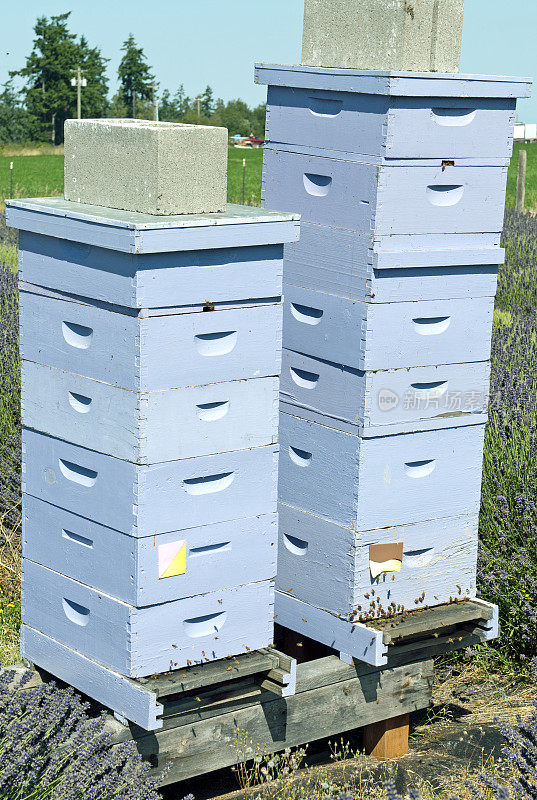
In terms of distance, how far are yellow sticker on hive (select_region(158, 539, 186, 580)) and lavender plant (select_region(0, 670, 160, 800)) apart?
1.68 feet

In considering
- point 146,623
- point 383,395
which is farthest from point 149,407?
point 383,395

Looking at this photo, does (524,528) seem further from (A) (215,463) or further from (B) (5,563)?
(B) (5,563)

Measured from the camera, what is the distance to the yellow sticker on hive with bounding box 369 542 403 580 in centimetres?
413

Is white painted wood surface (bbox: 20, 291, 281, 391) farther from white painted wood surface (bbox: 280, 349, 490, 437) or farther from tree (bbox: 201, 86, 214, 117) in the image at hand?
tree (bbox: 201, 86, 214, 117)

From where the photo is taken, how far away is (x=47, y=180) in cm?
3844

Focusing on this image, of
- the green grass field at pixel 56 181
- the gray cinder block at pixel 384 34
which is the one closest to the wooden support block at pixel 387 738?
the gray cinder block at pixel 384 34

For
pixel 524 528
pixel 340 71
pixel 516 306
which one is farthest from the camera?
pixel 516 306

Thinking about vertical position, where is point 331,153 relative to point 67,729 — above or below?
above

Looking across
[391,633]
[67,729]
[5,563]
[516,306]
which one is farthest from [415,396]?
[516,306]

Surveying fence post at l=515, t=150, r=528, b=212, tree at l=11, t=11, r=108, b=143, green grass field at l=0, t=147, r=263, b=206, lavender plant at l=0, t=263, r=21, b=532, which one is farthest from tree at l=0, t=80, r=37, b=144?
lavender plant at l=0, t=263, r=21, b=532

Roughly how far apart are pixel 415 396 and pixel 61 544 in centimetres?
143

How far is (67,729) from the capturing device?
3404mm

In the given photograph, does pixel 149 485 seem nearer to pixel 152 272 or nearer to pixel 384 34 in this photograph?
pixel 152 272

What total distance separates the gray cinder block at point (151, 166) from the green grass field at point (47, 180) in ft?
81.3
